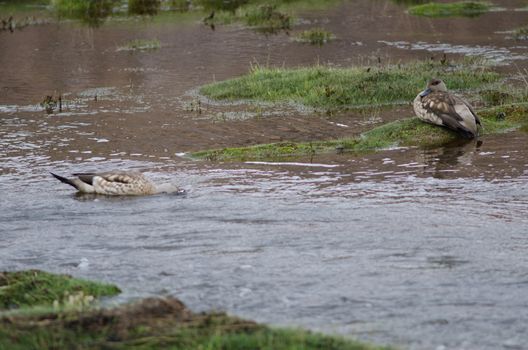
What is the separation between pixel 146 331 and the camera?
25.7 ft

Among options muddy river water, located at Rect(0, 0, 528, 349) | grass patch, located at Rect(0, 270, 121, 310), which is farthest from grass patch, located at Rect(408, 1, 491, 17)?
grass patch, located at Rect(0, 270, 121, 310)

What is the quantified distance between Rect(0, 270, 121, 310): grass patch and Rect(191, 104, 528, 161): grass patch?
7248 mm

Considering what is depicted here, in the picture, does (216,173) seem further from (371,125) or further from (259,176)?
(371,125)

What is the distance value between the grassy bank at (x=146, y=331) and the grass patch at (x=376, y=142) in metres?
9.00

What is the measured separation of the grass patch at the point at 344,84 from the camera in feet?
73.9

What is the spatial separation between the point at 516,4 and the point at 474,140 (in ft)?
86.9

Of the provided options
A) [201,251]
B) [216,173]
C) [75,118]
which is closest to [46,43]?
[75,118]

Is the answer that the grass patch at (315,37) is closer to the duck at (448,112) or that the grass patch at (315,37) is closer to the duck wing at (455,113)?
the duck at (448,112)

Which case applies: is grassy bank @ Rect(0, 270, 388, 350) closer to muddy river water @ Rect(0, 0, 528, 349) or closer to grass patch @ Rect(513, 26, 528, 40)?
muddy river water @ Rect(0, 0, 528, 349)

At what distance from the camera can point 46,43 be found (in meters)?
35.9

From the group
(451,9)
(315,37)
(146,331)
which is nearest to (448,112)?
(146,331)

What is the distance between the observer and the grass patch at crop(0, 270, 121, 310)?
388 inches

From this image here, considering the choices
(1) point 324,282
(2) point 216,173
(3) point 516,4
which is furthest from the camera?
(3) point 516,4

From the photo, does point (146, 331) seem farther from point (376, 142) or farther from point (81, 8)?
point (81, 8)
